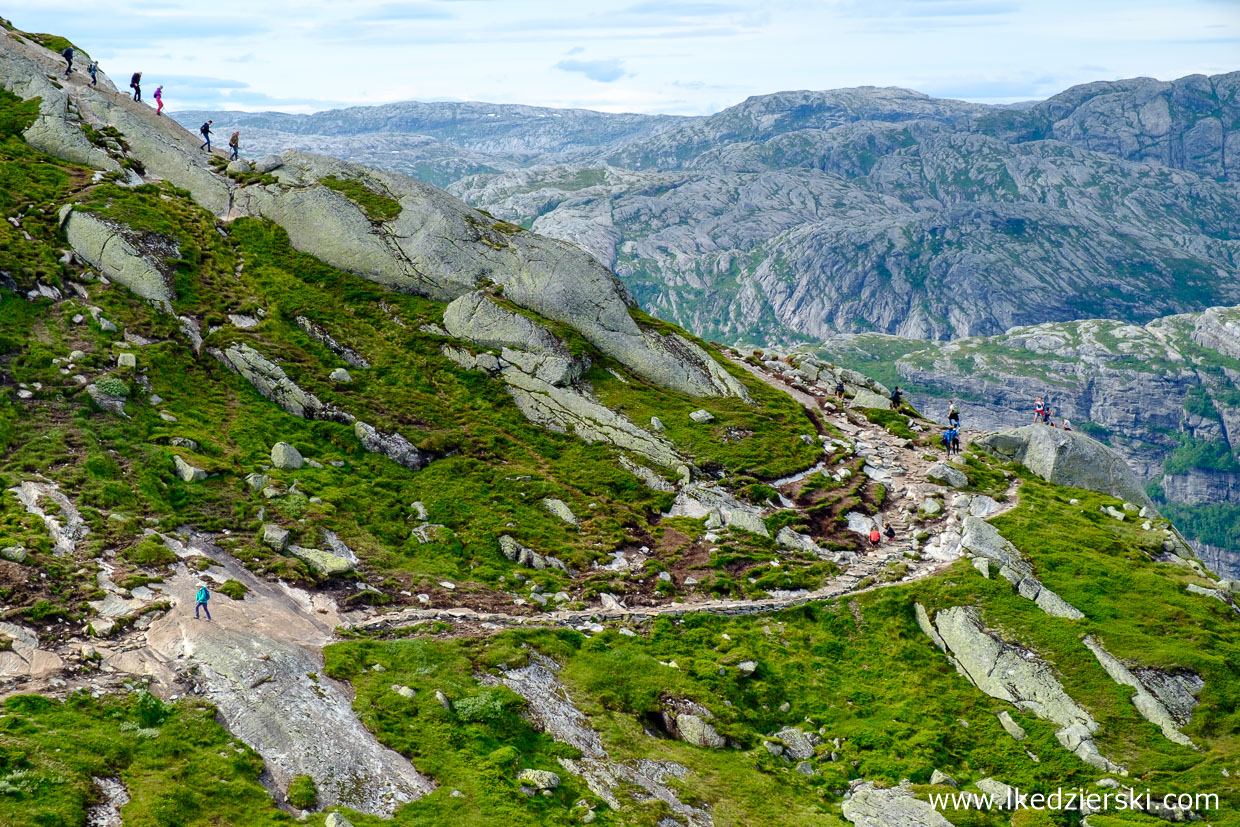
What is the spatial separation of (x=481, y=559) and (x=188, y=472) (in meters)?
17.2

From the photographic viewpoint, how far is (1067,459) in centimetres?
6994

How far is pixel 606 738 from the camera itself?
34188mm

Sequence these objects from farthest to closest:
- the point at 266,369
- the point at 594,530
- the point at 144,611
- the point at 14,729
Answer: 1. the point at 266,369
2. the point at 594,530
3. the point at 144,611
4. the point at 14,729

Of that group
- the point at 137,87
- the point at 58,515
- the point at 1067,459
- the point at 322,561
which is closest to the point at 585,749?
the point at 322,561

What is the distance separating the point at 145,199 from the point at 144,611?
48696mm

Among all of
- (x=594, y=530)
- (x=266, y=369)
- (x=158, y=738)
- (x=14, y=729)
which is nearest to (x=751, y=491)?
(x=594, y=530)

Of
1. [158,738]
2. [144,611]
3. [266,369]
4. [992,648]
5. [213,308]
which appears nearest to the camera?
[158,738]

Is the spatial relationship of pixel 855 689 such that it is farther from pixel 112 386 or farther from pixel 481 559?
pixel 112 386

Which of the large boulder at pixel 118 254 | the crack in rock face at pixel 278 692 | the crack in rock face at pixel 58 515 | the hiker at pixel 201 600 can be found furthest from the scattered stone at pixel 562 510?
the large boulder at pixel 118 254

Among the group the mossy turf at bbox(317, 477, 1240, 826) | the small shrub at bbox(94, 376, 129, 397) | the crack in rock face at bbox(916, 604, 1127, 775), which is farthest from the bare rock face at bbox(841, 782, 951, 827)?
the small shrub at bbox(94, 376, 129, 397)

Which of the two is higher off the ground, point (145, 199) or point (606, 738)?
point (145, 199)

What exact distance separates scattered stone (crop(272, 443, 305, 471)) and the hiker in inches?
551

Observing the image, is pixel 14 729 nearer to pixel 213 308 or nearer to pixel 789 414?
pixel 213 308

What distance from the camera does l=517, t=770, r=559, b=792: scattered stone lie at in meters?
29.7
